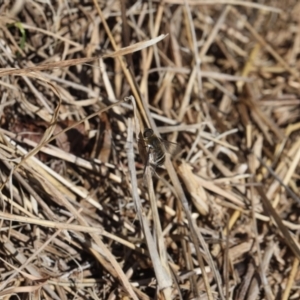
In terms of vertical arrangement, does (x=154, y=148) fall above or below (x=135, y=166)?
above

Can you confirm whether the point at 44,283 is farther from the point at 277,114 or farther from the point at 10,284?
the point at 277,114

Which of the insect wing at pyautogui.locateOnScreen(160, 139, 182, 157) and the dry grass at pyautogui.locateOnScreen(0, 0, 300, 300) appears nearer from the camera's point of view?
the dry grass at pyautogui.locateOnScreen(0, 0, 300, 300)

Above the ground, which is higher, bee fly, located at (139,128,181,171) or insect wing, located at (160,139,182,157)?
bee fly, located at (139,128,181,171)

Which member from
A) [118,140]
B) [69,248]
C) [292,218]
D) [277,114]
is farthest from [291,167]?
[69,248]

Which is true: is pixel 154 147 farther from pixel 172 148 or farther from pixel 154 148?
pixel 172 148

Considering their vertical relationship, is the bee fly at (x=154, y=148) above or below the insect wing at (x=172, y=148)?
above

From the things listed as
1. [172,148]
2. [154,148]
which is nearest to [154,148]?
[154,148]

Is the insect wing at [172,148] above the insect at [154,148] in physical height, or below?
below

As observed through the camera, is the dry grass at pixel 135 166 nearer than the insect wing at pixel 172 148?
Yes
